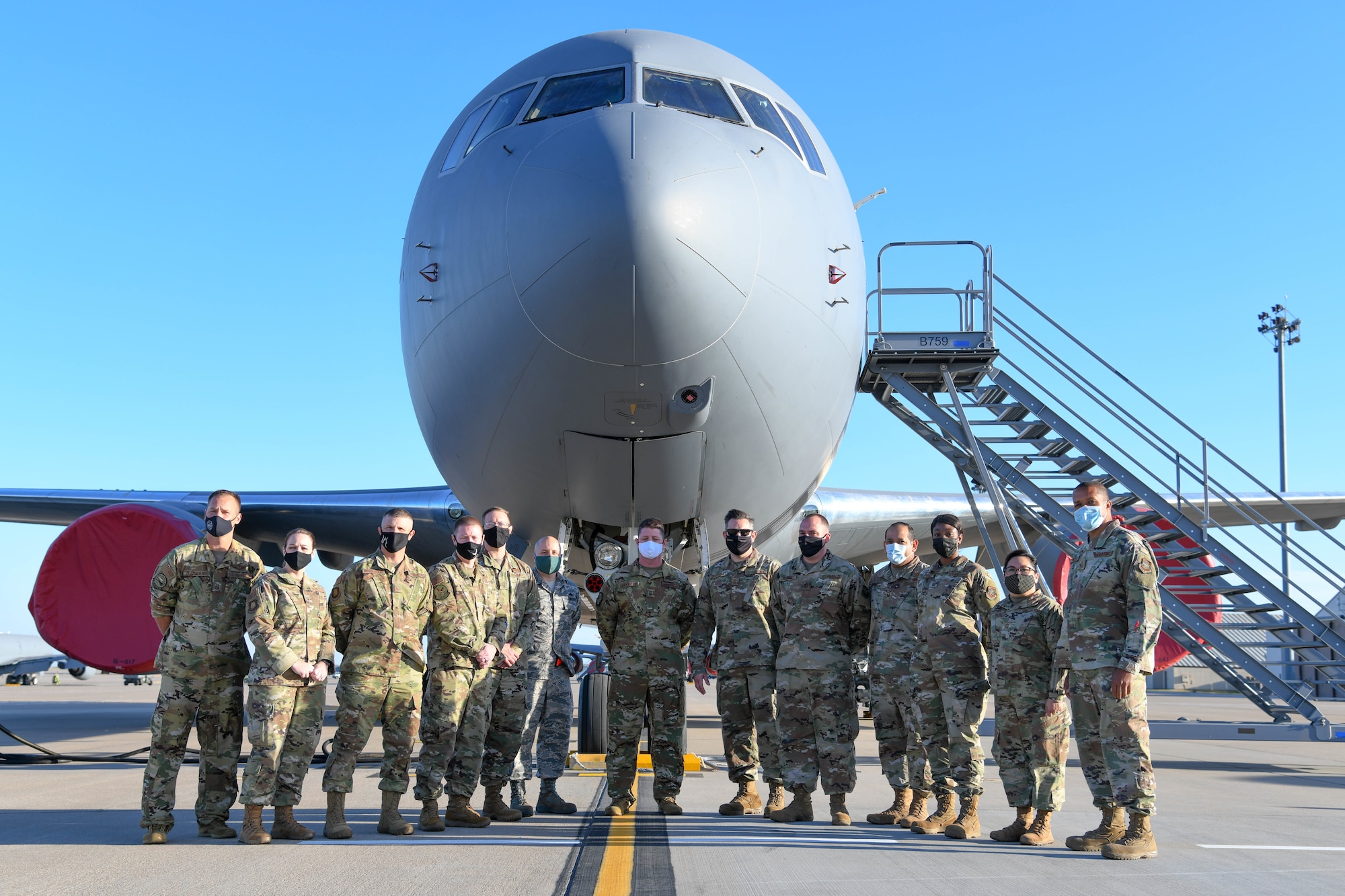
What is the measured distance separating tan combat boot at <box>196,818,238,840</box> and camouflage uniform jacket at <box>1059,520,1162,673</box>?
4178mm

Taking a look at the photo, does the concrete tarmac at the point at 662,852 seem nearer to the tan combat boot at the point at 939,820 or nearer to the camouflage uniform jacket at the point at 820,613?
the tan combat boot at the point at 939,820

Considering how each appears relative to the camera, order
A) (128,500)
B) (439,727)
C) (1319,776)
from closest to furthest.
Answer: (439,727)
(1319,776)
(128,500)

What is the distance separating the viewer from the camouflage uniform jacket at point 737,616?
6238 millimetres

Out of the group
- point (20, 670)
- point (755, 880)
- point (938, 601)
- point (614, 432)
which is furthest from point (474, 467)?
point (20, 670)

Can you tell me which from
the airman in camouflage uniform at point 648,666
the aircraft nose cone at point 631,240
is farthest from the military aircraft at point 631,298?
the airman in camouflage uniform at point 648,666

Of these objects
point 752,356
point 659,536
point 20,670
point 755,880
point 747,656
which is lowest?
point 20,670

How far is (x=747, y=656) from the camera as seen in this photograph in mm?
6223

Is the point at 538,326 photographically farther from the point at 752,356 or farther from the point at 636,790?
the point at 636,790

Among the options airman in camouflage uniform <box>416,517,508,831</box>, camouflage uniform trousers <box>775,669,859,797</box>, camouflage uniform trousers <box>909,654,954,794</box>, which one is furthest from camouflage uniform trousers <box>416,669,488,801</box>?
camouflage uniform trousers <box>909,654,954,794</box>

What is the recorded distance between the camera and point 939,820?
5.68m

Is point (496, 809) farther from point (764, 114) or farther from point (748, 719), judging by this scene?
point (764, 114)

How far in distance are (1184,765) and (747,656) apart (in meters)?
5.98

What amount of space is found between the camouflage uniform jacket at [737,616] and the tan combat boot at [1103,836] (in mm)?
1853

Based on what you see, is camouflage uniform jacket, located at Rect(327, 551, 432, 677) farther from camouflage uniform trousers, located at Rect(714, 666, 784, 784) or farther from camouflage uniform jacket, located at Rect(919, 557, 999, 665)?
camouflage uniform jacket, located at Rect(919, 557, 999, 665)
